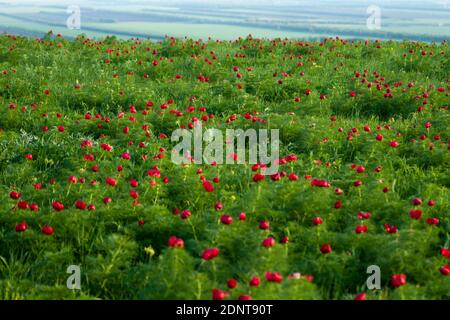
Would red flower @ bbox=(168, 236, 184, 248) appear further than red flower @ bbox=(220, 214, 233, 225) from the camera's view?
No

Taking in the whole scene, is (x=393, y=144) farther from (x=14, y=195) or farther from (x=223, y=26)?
(x=223, y=26)

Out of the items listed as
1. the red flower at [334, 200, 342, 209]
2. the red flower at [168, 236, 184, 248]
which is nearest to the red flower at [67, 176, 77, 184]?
the red flower at [168, 236, 184, 248]

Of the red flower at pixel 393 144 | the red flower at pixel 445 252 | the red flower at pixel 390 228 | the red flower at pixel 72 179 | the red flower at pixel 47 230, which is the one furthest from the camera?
the red flower at pixel 393 144

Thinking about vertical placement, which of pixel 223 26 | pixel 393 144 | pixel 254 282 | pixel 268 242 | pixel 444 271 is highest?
pixel 223 26

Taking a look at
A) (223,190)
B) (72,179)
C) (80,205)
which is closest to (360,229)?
(223,190)

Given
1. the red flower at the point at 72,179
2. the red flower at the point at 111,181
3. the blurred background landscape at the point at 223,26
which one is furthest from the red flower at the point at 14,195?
the blurred background landscape at the point at 223,26

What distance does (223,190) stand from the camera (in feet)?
19.2

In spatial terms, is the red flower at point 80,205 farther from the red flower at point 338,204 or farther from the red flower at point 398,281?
the red flower at point 398,281

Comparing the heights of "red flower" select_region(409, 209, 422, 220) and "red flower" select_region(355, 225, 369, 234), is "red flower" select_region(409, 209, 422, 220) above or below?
above

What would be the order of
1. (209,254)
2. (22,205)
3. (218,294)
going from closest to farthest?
(218,294)
(209,254)
(22,205)

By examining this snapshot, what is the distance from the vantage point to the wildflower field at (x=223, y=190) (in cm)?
443

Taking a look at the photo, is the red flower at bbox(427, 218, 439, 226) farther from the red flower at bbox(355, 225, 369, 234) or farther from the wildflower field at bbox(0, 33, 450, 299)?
the red flower at bbox(355, 225, 369, 234)

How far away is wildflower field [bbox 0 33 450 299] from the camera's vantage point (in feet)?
14.5
